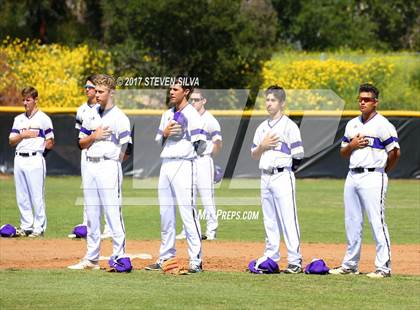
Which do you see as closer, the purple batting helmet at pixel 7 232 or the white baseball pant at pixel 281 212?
the white baseball pant at pixel 281 212

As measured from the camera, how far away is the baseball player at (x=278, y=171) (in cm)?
1136

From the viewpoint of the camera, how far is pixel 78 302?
9141 mm

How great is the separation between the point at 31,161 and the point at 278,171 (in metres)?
5.67

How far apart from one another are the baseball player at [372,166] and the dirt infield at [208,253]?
1091 mm

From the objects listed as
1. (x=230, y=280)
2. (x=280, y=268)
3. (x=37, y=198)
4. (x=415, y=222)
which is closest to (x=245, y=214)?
(x=415, y=222)

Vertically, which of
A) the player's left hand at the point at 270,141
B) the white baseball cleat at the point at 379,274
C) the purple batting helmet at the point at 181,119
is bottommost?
the white baseball cleat at the point at 379,274

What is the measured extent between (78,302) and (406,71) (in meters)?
29.9

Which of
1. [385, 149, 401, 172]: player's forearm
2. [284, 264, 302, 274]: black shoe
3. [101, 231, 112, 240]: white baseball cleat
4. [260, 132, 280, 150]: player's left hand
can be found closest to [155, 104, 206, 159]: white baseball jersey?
[260, 132, 280, 150]: player's left hand

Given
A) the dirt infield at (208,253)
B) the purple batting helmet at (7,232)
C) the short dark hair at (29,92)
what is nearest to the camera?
the dirt infield at (208,253)

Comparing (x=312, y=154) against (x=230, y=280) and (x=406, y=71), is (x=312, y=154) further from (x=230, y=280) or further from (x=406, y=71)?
(x=230, y=280)

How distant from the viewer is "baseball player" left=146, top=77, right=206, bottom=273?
1112 centimetres

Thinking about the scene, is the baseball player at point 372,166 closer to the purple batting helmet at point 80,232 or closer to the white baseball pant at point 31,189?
the purple batting helmet at point 80,232

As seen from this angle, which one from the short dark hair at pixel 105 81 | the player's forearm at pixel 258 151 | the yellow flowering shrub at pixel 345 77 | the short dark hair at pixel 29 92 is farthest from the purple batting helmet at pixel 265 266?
the yellow flowering shrub at pixel 345 77

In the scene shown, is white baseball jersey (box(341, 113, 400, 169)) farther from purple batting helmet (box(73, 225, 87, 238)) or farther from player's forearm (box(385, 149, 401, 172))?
purple batting helmet (box(73, 225, 87, 238))
